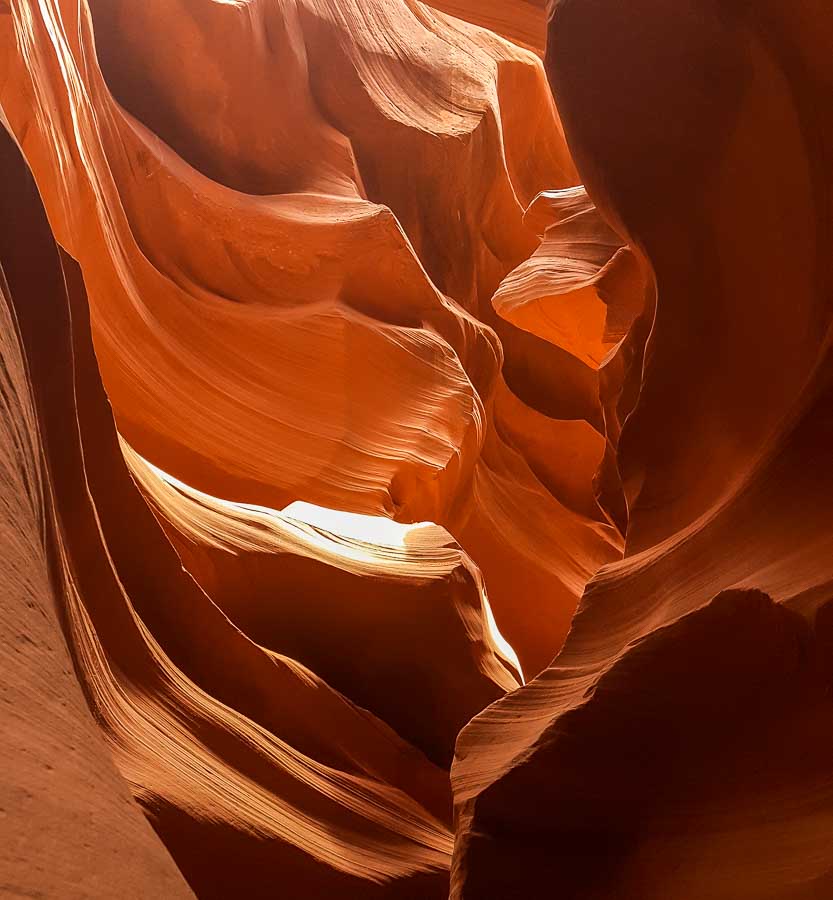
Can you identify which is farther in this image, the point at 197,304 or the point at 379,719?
the point at 197,304

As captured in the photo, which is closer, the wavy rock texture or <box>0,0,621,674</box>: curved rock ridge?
the wavy rock texture

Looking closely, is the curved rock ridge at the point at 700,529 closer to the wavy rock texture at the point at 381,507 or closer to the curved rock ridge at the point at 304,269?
the wavy rock texture at the point at 381,507

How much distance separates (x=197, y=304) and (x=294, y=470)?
798 millimetres

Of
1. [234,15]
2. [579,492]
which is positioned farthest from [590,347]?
[234,15]

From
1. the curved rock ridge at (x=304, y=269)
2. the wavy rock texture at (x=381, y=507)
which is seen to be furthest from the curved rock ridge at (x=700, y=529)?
the curved rock ridge at (x=304, y=269)

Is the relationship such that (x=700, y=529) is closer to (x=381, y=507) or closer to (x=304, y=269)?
(x=381, y=507)

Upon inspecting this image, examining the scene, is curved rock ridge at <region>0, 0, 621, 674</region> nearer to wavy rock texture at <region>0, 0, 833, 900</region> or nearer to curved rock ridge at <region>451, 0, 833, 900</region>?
wavy rock texture at <region>0, 0, 833, 900</region>

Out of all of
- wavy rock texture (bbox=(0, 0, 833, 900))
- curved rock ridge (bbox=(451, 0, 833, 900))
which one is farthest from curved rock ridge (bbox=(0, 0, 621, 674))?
curved rock ridge (bbox=(451, 0, 833, 900))

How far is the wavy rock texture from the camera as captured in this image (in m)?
1.52

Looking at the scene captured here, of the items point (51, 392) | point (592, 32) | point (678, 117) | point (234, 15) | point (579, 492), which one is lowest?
point (579, 492)

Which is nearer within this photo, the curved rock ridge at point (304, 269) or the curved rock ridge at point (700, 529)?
the curved rock ridge at point (700, 529)

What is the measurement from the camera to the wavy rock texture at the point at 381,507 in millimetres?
1521

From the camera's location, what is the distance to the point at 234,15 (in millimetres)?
4766

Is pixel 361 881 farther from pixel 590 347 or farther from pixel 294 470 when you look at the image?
pixel 590 347
